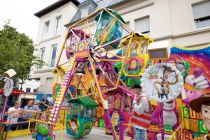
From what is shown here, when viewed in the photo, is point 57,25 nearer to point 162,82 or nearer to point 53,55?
point 53,55

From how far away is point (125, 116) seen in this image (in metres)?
6.89

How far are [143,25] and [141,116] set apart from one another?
9.01 m

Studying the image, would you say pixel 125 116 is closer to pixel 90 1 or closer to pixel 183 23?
pixel 183 23

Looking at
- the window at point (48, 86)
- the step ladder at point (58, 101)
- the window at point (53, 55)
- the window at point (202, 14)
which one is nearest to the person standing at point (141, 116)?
the step ladder at point (58, 101)

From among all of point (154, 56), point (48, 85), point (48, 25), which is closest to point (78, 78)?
point (154, 56)

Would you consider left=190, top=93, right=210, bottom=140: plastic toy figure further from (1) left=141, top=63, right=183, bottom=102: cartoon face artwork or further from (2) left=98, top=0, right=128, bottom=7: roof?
(2) left=98, top=0, right=128, bottom=7: roof

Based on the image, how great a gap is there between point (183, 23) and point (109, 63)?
5.32 meters

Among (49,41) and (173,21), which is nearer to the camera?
(173,21)

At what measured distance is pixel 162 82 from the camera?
12.4 ft

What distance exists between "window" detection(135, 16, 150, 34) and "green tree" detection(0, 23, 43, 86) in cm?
1004

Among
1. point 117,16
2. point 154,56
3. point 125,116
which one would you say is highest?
point 117,16

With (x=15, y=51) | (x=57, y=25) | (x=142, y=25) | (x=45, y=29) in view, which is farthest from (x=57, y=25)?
(x=142, y=25)

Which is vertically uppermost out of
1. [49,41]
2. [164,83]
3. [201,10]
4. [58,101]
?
[49,41]

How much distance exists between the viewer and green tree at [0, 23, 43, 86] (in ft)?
44.5
